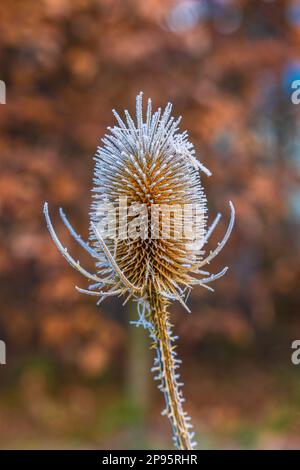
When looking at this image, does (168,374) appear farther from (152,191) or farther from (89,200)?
(89,200)

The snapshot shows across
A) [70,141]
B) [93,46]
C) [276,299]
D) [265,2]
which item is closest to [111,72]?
[93,46]

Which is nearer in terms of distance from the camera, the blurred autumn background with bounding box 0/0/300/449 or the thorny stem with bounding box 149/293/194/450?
the thorny stem with bounding box 149/293/194/450

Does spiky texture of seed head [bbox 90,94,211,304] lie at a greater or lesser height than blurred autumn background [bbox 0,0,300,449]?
lesser

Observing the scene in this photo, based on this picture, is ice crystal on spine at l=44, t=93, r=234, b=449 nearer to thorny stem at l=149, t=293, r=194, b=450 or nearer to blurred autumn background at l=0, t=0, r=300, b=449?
thorny stem at l=149, t=293, r=194, b=450

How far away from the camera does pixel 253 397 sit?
24.4 ft

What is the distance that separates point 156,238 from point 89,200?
5.02m

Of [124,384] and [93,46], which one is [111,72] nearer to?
[93,46]

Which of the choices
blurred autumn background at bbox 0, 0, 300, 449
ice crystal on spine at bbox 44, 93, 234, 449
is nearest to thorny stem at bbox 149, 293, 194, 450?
ice crystal on spine at bbox 44, 93, 234, 449

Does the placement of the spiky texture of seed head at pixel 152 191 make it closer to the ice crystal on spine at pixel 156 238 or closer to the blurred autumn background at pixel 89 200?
the ice crystal on spine at pixel 156 238

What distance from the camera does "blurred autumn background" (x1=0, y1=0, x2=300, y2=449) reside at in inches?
239

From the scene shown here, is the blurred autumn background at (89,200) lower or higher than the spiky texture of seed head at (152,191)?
higher

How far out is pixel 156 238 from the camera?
1.51 m

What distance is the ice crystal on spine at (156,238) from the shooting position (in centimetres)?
148

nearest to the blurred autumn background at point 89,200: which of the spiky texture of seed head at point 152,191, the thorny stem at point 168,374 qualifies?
the spiky texture of seed head at point 152,191
